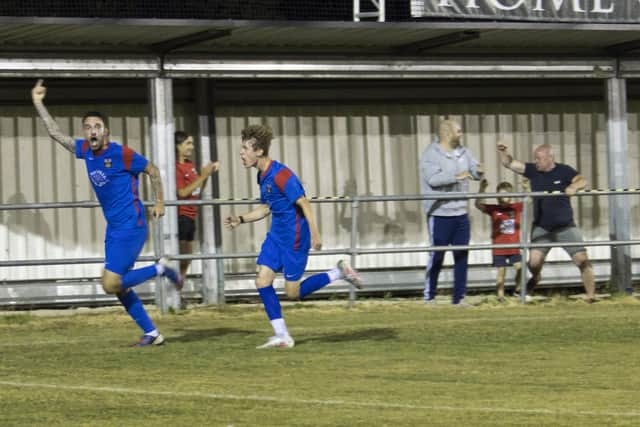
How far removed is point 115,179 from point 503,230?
252 inches

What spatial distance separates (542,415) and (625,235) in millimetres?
9544

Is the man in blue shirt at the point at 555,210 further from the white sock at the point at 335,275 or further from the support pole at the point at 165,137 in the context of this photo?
the white sock at the point at 335,275

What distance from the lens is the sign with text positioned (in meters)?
15.9

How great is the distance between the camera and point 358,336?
1306cm

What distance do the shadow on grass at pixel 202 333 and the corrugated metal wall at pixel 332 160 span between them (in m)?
3.58

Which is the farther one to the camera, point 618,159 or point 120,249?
point 618,159

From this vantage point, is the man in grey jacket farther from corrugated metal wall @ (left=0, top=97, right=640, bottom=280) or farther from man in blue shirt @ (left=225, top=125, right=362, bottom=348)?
man in blue shirt @ (left=225, top=125, right=362, bottom=348)

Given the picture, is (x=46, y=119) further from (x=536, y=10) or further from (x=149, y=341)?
(x=536, y=10)

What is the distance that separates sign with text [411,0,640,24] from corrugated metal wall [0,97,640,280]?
7.82ft

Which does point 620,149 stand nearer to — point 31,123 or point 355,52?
point 355,52

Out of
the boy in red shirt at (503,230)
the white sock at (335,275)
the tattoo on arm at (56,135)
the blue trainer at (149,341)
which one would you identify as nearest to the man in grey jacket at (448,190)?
the boy in red shirt at (503,230)

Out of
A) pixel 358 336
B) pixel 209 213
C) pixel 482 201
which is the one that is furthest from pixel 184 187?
pixel 358 336

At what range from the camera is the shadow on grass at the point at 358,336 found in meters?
12.7

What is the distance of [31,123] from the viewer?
16.9 meters
